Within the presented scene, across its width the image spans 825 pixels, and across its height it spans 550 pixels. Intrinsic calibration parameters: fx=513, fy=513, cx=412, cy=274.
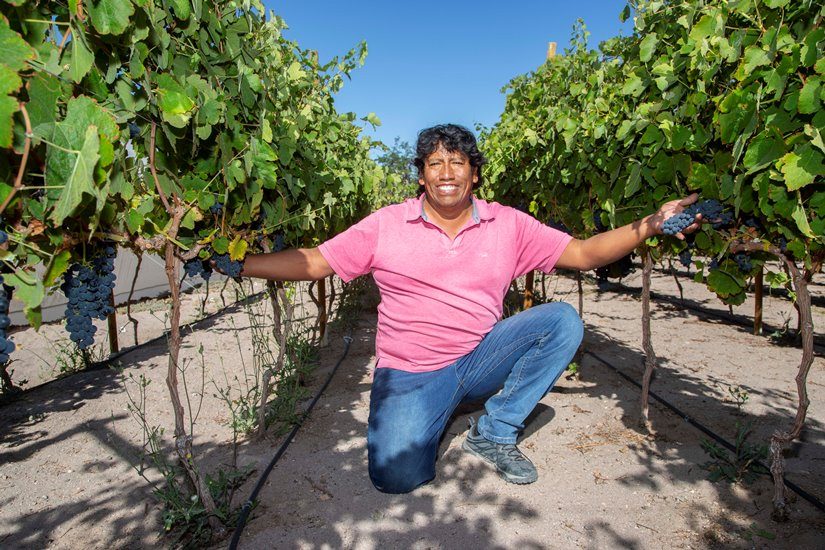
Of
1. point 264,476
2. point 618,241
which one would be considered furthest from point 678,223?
point 264,476

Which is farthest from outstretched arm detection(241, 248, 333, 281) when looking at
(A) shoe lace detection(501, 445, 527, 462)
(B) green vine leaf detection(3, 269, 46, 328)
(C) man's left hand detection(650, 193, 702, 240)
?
(C) man's left hand detection(650, 193, 702, 240)

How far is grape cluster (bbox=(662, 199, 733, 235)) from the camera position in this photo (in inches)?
83.1

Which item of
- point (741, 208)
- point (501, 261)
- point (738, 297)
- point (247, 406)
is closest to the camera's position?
point (741, 208)

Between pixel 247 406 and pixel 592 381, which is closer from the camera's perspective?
pixel 247 406

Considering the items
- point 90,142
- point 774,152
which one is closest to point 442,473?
point 774,152

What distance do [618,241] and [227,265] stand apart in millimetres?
1724

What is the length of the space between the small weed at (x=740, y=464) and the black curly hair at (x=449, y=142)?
5.95 feet

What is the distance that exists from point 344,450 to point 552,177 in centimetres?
258

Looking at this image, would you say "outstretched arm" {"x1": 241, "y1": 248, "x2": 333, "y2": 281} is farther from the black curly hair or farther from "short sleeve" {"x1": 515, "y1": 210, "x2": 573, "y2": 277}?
"short sleeve" {"x1": 515, "y1": 210, "x2": 573, "y2": 277}

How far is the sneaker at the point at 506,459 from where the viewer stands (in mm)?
2443

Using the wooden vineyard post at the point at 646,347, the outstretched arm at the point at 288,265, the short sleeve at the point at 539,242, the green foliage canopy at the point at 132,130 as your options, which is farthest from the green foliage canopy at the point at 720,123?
the green foliage canopy at the point at 132,130

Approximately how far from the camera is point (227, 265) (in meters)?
2.11

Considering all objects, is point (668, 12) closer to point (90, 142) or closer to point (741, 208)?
point (741, 208)

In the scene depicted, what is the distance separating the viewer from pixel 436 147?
253cm
